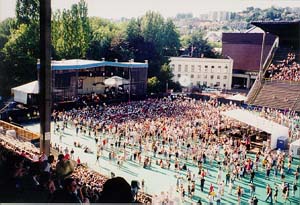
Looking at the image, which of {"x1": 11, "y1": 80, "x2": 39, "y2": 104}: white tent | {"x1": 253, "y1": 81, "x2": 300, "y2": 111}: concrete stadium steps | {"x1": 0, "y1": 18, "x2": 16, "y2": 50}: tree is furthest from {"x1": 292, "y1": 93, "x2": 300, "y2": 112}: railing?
{"x1": 0, "y1": 18, "x2": 16, "y2": 50}: tree

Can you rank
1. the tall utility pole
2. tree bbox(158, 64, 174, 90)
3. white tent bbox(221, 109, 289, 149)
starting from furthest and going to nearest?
tree bbox(158, 64, 174, 90) < white tent bbox(221, 109, 289, 149) < the tall utility pole

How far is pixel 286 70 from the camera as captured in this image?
1767 centimetres

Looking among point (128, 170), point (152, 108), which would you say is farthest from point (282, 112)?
point (128, 170)

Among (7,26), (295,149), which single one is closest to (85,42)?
(7,26)

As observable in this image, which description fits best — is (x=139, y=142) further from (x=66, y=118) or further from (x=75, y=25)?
(x=75, y=25)

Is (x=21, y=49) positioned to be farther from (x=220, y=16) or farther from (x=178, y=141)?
(x=220, y=16)

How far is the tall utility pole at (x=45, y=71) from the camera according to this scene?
18.3 feet

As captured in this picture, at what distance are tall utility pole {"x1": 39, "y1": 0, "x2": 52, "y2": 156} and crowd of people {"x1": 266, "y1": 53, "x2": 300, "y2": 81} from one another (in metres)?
13.8

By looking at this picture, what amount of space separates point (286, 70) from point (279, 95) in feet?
6.66

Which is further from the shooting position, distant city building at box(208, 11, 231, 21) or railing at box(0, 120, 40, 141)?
distant city building at box(208, 11, 231, 21)

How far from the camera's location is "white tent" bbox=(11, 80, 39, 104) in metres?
15.7

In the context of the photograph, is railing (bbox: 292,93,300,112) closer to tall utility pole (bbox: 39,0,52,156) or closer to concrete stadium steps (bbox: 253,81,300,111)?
concrete stadium steps (bbox: 253,81,300,111)

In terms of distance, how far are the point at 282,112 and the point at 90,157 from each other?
10.1 meters

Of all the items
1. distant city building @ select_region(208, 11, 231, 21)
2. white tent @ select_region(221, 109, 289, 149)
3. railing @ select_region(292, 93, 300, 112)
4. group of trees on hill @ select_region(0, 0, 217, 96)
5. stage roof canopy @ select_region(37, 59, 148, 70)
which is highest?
distant city building @ select_region(208, 11, 231, 21)
